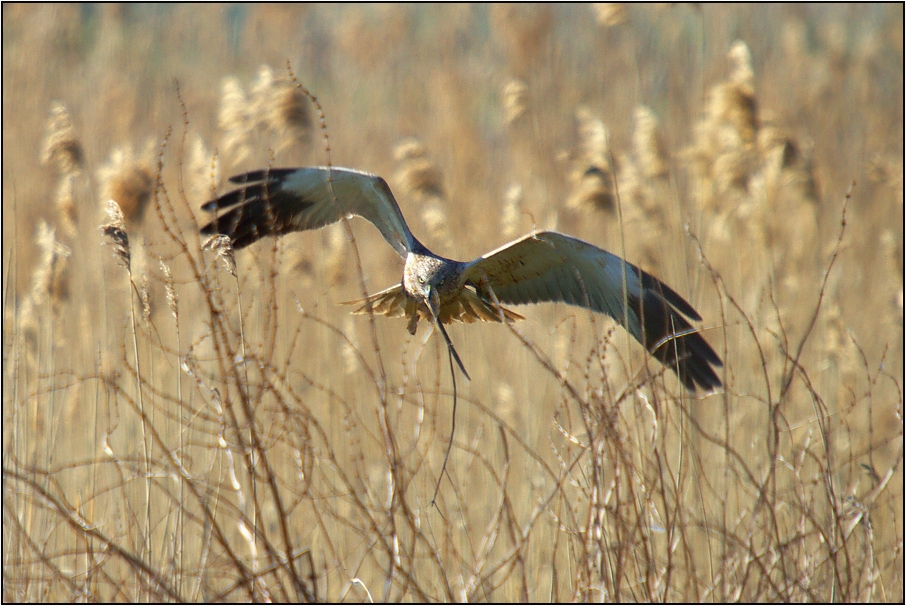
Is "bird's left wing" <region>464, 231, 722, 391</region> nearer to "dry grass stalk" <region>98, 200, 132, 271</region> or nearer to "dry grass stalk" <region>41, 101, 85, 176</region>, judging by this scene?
"dry grass stalk" <region>98, 200, 132, 271</region>

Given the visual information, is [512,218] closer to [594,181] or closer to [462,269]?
[594,181]

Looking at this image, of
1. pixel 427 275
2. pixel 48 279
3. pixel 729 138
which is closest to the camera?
pixel 427 275

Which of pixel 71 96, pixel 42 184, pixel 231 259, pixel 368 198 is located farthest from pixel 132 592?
pixel 71 96

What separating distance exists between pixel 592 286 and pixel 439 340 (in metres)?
1.47

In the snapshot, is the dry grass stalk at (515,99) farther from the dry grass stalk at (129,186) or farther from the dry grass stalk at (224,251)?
the dry grass stalk at (224,251)

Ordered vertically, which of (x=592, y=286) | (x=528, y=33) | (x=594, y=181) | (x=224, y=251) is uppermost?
(x=528, y=33)

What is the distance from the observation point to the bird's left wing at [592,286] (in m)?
3.61

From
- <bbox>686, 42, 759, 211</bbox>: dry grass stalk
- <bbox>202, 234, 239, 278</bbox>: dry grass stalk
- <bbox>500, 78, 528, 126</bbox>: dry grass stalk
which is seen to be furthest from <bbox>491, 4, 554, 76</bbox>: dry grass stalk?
<bbox>202, 234, 239, 278</bbox>: dry grass stalk

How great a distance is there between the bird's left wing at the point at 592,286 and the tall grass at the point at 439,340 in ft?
0.55

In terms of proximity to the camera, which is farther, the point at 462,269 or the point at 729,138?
the point at 729,138

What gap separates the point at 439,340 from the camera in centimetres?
524

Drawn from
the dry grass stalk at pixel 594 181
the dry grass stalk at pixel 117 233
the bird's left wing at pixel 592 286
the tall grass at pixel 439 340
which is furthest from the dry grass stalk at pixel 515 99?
the dry grass stalk at pixel 117 233

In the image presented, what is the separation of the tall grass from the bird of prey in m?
0.20

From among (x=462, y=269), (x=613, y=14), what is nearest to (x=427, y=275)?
(x=462, y=269)
